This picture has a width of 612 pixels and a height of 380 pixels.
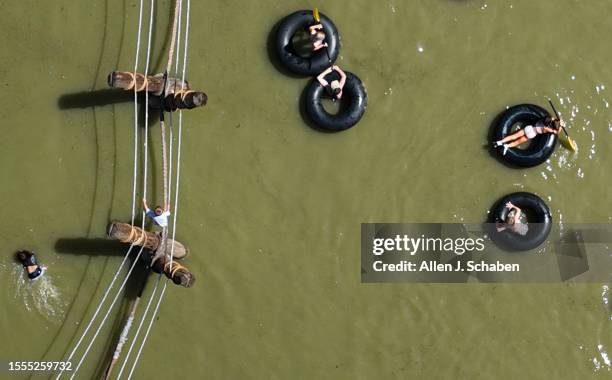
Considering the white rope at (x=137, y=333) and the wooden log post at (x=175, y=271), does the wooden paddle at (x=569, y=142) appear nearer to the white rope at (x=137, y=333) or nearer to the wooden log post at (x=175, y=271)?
the wooden log post at (x=175, y=271)

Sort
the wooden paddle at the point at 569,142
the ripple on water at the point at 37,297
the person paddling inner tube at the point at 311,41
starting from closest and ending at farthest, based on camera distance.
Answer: the person paddling inner tube at the point at 311,41 < the ripple on water at the point at 37,297 < the wooden paddle at the point at 569,142

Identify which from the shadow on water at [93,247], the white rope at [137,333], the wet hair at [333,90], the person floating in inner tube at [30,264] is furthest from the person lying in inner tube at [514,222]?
the person floating in inner tube at [30,264]

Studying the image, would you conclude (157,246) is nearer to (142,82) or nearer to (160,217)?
(160,217)

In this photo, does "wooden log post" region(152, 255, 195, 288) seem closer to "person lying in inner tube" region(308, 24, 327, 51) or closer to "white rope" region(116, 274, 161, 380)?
"white rope" region(116, 274, 161, 380)

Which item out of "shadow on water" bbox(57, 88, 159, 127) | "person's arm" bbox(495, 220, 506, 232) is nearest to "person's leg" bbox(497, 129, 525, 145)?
"person's arm" bbox(495, 220, 506, 232)

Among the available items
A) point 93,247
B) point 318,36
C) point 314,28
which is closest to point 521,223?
point 318,36

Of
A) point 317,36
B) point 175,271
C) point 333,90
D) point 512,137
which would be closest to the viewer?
point 175,271

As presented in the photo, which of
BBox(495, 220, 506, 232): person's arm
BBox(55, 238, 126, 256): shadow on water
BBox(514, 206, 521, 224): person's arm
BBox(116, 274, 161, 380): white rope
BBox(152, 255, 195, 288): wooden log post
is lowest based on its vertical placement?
BBox(116, 274, 161, 380): white rope
